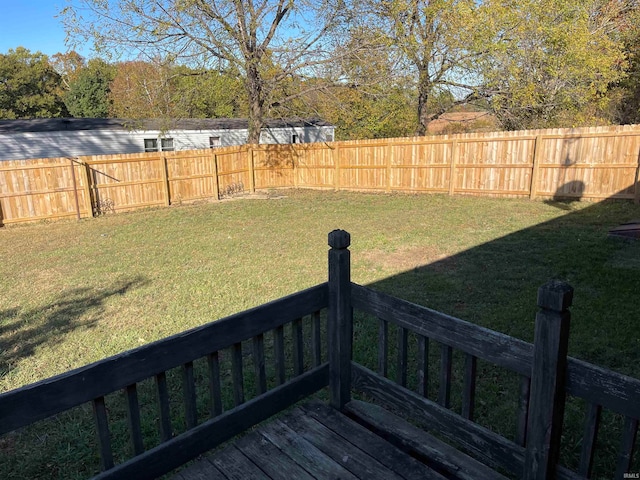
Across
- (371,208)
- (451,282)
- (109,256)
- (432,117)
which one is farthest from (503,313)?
(432,117)

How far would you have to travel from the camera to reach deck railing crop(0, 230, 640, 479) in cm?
155

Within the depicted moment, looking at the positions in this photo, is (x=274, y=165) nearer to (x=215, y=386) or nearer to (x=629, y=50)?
(x=215, y=386)

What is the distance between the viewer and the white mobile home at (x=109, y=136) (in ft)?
52.8

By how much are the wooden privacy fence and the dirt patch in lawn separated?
635cm

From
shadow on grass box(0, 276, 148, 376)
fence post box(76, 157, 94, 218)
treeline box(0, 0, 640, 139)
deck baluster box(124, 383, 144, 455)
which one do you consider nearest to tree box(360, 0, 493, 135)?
treeline box(0, 0, 640, 139)

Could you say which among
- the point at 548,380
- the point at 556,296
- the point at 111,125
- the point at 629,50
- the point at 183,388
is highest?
the point at 629,50

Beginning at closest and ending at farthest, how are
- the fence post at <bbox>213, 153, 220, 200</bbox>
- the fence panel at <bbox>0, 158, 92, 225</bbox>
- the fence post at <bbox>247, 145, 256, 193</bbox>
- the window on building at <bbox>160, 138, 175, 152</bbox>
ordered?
the fence panel at <bbox>0, 158, 92, 225</bbox>, the fence post at <bbox>213, 153, 220, 200</bbox>, the fence post at <bbox>247, 145, 256, 193</bbox>, the window on building at <bbox>160, 138, 175, 152</bbox>

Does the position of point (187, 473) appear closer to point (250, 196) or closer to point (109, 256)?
point (109, 256)

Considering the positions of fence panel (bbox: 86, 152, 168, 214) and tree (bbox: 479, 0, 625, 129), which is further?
tree (bbox: 479, 0, 625, 129)

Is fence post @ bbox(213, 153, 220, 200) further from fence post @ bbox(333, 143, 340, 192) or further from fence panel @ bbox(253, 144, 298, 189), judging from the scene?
fence post @ bbox(333, 143, 340, 192)

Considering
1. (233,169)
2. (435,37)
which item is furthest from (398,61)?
(233,169)

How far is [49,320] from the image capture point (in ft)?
16.5

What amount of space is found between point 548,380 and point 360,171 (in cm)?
1415

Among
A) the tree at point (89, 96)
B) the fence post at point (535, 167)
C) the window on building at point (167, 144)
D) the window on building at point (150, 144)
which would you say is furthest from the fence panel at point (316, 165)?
the tree at point (89, 96)
